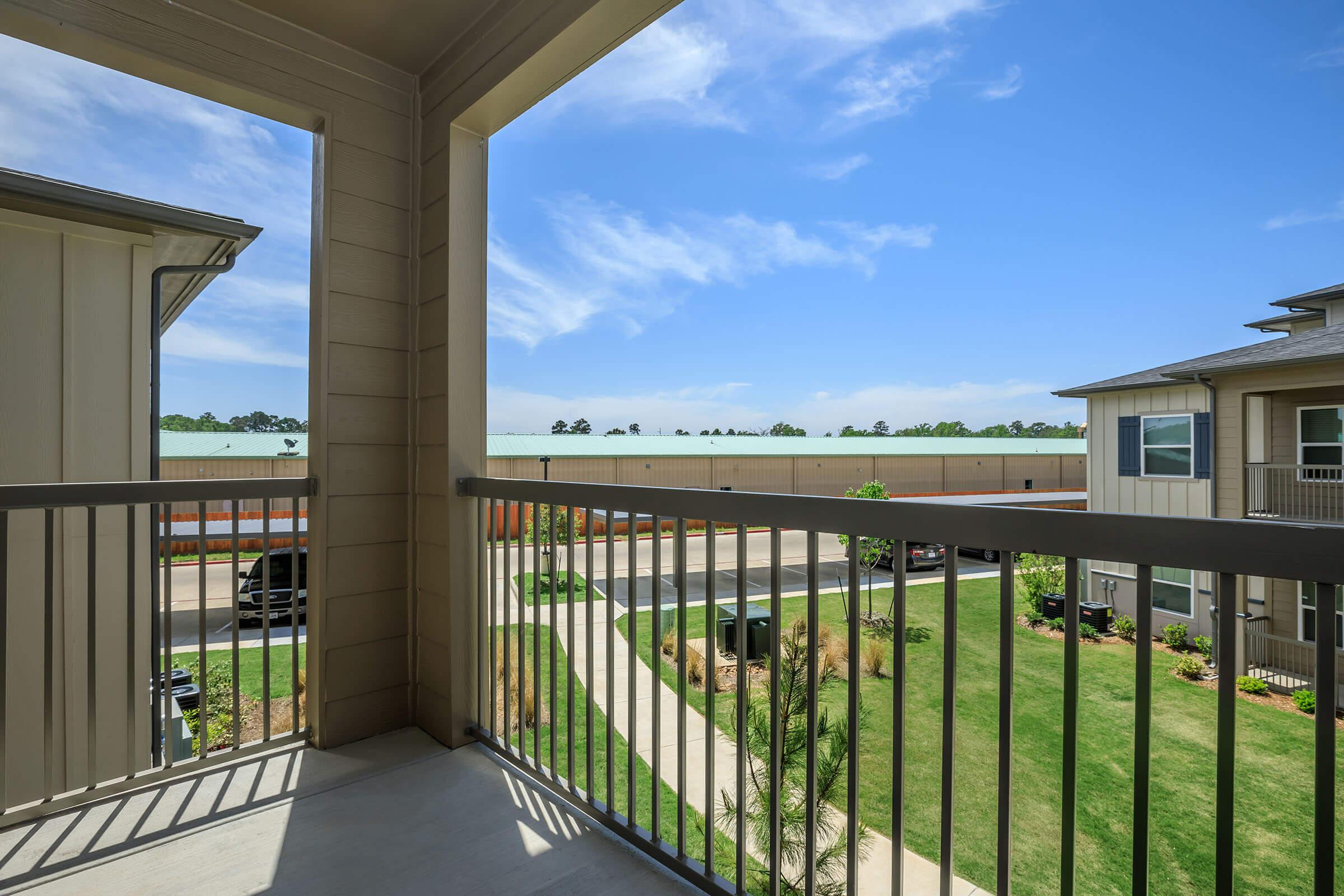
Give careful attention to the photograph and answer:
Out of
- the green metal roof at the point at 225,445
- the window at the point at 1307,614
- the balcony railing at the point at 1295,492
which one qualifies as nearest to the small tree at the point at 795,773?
the window at the point at 1307,614

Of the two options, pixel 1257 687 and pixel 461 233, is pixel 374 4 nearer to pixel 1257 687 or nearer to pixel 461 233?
pixel 461 233

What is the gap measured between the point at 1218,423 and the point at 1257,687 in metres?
0.96

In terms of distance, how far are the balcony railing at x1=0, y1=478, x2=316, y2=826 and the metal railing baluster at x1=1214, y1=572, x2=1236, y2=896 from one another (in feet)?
7.57

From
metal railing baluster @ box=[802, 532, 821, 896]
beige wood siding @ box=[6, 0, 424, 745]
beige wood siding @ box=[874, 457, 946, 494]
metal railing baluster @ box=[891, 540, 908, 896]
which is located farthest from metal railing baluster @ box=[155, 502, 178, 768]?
beige wood siding @ box=[874, 457, 946, 494]

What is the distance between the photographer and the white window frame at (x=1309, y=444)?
143 centimetres

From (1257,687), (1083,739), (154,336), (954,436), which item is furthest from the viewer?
(1083,739)

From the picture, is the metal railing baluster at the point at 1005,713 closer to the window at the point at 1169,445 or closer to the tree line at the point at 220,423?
the window at the point at 1169,445

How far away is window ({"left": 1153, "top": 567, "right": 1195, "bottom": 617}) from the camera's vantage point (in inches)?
42.4

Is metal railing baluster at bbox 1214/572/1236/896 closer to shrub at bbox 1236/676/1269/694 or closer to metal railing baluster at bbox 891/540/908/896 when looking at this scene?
metal railing baluster at bbox 891/540/908/896

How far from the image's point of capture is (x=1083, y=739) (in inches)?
141

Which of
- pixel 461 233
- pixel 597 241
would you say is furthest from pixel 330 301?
pixel 597 241

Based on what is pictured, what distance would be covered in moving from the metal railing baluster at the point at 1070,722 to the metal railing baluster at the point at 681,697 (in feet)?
2.02

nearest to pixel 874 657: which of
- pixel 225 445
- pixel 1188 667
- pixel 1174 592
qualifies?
pixel 1188 667

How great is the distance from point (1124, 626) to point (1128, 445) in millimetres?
1239
